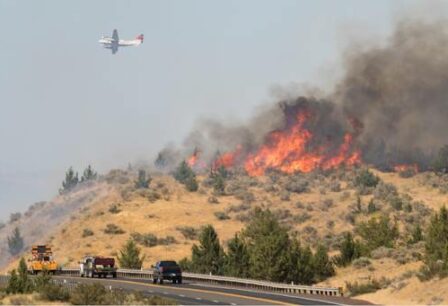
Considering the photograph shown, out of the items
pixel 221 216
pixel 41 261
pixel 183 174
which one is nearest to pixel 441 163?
pixel 221 216

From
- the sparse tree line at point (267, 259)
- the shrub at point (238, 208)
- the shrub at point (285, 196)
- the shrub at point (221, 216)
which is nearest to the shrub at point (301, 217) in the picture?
the shrub at point (238, 208)

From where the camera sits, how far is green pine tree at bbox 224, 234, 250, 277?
60.8 meters

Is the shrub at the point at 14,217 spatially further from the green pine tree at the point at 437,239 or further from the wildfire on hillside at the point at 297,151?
the green pine tree at the point at 437,239

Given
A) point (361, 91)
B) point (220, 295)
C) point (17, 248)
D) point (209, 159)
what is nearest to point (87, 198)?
point (17, 248)

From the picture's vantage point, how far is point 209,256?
6500cm

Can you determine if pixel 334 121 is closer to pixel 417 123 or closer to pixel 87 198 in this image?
pixel 417 123

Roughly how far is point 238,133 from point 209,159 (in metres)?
9.65

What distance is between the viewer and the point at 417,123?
146 metres

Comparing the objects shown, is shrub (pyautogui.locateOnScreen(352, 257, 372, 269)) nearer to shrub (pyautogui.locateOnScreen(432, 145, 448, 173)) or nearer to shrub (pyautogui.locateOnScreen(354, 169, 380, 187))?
shrub (pyautogui.locateOnScreen(354, 169, 380, 187))

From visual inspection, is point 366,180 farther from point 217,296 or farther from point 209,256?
point 217,296

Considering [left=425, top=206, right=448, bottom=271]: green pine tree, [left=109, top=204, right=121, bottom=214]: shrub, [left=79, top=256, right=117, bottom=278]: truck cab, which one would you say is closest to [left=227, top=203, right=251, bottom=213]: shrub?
[left=109, top=204, right=121, bottom=214]: shrub

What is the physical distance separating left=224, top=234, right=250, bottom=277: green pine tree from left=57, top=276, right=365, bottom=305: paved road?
247 inches

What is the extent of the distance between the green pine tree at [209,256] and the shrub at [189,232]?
3111cm

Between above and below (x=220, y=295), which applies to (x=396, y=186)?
above
